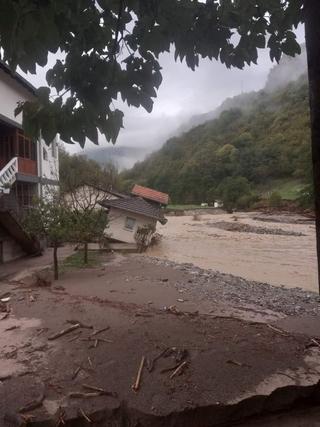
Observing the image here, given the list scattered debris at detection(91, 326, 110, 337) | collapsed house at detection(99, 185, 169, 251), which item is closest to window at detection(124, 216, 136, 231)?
collapsed house at detection(99, 185, 169, 251)

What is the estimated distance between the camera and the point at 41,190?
2177 cm

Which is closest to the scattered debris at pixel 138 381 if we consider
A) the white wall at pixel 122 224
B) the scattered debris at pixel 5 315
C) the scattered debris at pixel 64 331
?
the scattered debris at pixel 64 331

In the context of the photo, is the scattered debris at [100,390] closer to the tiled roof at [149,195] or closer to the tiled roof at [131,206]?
the tiled roof at [131,206]

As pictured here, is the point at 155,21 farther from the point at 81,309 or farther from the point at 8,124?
the point at 8,124

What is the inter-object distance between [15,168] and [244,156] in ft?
249

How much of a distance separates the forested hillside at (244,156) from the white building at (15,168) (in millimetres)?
47866

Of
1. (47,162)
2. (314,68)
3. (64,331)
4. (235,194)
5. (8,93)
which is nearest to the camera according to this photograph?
(314,68)

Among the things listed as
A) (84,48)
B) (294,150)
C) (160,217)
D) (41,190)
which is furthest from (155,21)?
(294,150)

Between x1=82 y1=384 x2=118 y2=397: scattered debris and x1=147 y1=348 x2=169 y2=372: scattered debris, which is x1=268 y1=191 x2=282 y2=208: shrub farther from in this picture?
x1=82 y1=384 x2=118 y2=397: scattered debris

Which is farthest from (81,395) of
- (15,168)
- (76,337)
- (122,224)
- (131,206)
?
(131,206)

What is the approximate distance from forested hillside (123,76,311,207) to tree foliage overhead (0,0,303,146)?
6646 centimetres

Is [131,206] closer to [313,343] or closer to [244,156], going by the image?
[313,343]

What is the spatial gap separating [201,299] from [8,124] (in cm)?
→ 1238

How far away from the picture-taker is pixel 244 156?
89250mm
